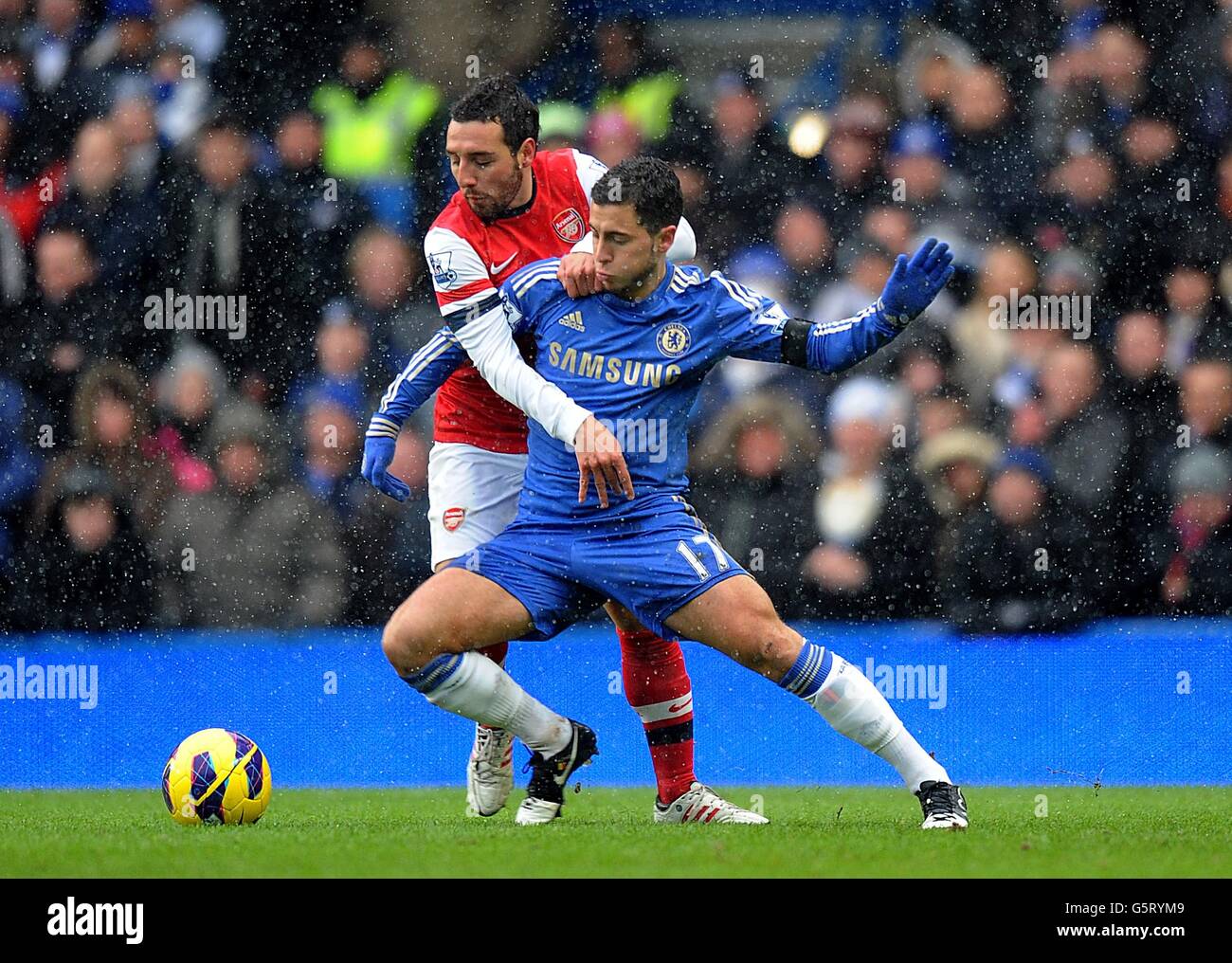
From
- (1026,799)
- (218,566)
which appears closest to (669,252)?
(1026,799)

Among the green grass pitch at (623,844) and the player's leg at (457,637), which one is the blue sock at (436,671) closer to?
the player's leg at (457,637)

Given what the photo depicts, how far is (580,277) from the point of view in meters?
5.36

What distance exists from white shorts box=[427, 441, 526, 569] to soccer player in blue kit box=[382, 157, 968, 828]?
1.94ft

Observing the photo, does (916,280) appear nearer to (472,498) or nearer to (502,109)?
(502,109)

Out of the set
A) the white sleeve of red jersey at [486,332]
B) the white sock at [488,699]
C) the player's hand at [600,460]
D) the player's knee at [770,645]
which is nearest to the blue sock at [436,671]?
the white sock at [488,699]

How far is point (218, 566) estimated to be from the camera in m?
7.89

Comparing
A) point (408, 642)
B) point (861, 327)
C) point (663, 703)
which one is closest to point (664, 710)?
point (663, 703)

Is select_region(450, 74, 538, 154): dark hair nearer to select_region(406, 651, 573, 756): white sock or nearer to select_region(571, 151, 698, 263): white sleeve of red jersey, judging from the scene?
select_region(571, 151, 698, 263): white sleeve of red jersey

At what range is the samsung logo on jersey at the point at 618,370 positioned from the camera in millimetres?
5328

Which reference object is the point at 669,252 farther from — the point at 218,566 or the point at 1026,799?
the point at 218,566

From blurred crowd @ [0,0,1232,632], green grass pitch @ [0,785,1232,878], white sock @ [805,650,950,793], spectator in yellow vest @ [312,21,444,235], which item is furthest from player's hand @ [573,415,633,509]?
spectator in yellow vest @ [312,21,444,235]

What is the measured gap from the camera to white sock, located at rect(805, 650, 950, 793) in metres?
5.09
